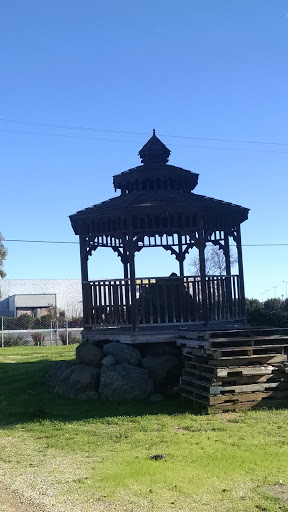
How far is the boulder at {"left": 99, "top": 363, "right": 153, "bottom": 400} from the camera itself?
12188mm

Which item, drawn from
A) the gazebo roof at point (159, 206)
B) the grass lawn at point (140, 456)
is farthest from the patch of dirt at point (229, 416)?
the gazebo roof at point (159, 206)

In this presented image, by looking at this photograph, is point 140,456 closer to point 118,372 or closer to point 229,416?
point 229,416

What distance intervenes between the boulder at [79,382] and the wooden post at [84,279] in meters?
2.23

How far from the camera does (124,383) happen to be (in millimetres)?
12281

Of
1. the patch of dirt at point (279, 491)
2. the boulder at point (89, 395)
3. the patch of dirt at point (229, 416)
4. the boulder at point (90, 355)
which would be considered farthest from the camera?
the boulder at point (90, 355)

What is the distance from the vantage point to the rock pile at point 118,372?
1230cm

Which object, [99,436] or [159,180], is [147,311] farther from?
[99,436]

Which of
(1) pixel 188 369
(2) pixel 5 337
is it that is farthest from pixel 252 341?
(2) pixel 5 337

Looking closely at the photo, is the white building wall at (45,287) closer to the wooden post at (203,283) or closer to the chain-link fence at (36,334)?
the chain-link fence at (36,334)

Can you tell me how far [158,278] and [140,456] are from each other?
7046 millimetres

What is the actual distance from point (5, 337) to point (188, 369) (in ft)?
75.1

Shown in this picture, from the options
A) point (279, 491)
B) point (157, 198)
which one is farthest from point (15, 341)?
point (279, 491)

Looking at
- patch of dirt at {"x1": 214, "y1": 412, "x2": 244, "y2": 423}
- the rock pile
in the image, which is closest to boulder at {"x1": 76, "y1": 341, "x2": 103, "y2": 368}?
the rock pile

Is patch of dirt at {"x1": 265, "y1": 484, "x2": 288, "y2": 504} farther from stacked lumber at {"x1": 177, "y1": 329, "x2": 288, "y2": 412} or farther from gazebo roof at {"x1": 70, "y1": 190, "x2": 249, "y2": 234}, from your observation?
gazebo roof at {"x1": 70, "y1": 190, "x2": 249, "y2": 234}
